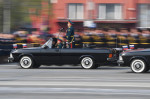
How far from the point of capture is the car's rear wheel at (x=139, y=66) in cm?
1337

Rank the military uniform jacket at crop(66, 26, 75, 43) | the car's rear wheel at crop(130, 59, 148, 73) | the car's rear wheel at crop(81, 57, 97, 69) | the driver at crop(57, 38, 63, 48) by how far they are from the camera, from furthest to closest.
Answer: the military uniform jacket at crop(66, 26, 75, 43) < the driver at crop(57, 38, 63, 48) < the car's rear wheel at crop(81, 57, 97, 69) < the car's rear wheel at crop(130, 59, 148, 73)

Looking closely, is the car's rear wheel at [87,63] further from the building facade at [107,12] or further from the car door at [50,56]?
the building facade at [107,12]

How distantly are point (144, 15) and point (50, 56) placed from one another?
76.8ft

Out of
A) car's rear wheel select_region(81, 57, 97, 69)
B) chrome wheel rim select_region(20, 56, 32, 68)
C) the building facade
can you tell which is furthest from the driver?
the building facade

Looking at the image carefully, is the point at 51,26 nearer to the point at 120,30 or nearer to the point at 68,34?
the point at 120,30

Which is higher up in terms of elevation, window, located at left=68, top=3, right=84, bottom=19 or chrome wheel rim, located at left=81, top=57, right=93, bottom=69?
window, located at left=68, top=3, right=84, bottom=19

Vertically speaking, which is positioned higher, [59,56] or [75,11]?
[75,11]

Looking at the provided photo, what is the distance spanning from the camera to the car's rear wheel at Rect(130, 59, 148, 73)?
526 inches

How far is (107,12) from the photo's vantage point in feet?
125

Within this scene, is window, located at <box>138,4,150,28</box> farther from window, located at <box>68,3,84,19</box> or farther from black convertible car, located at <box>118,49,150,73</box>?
black convertible car, located at <box>118,49,150,73</box>

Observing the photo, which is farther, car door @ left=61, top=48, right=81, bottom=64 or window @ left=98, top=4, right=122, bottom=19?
window @ left=98, top=4, right=122, bottom=19

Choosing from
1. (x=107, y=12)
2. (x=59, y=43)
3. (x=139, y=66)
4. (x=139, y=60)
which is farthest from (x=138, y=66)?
(x=107, y=12)

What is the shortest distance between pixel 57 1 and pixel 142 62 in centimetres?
2483

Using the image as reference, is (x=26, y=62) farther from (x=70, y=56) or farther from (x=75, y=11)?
(x=75, y=11)
